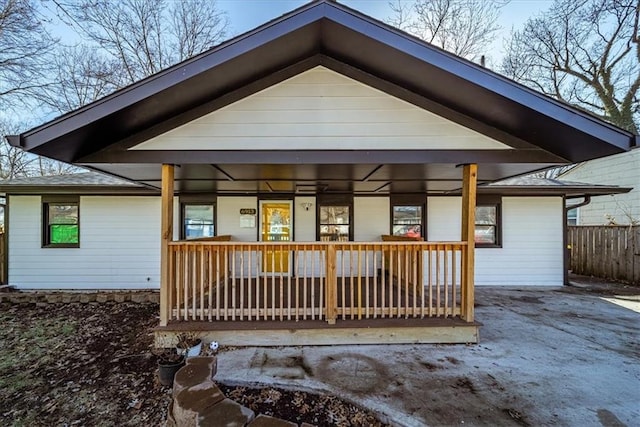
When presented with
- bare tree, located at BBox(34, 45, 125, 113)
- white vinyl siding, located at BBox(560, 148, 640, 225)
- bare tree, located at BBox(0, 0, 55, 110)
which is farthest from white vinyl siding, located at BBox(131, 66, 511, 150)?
bare tree, located at BBox(34, 45, 125, 113)

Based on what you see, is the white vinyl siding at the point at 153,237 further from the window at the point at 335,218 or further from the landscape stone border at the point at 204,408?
the landscape stone border at the point at 204,408

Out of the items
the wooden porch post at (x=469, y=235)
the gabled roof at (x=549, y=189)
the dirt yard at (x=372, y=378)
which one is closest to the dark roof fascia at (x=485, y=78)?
the wooden porch post at (x=469, y=235)

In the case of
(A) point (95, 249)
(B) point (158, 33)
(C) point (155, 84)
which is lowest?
(A) point (95, 249)

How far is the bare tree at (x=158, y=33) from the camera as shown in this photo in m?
12.8

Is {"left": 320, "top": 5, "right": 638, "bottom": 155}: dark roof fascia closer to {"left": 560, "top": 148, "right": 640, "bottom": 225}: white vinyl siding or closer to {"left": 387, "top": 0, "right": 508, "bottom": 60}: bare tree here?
{"left": 560, "top": 148, "right": 640, "bottom": 225}: white vinyl siding

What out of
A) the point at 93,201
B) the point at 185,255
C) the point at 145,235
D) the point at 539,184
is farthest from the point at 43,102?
the point at 539,184

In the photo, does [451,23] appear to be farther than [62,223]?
Yes

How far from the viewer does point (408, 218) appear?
8102 millimetres

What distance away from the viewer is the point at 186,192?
784cm

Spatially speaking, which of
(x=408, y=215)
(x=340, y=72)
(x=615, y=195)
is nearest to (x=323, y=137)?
(x=340, y=72)

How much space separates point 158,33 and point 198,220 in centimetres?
1059

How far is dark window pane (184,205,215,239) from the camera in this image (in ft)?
26.3

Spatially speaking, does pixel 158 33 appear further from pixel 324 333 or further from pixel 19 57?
pixel 324 333

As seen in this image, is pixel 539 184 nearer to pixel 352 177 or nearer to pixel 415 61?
pixel 352 177
